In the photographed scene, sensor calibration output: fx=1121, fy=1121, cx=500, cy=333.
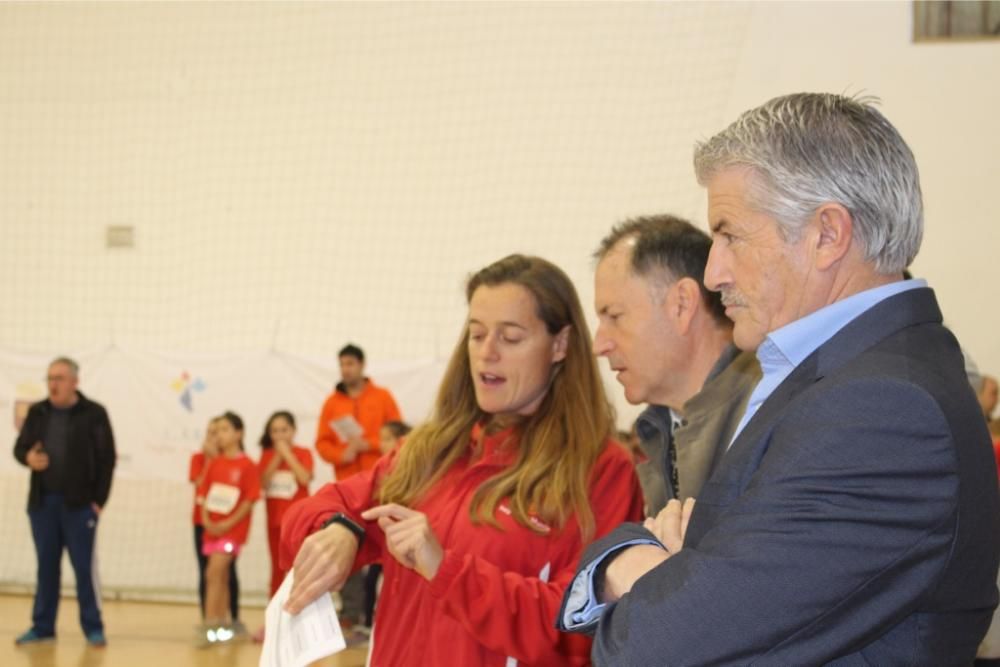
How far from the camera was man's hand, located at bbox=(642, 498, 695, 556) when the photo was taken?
5.50 feet

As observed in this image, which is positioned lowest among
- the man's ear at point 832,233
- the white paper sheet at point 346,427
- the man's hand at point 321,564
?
the white paper sheet at point 346,427

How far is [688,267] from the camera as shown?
2.49 meters

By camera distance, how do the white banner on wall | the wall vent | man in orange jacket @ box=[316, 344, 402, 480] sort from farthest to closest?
the wall vent < the white banner on wall < man in orange jacket @ box=[316, 344, 402, 480]

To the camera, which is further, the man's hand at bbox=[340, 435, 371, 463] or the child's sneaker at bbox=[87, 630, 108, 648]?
the man's hand at bbox=[340, 435, 371, 463]

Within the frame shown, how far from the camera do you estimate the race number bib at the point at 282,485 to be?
8828mm

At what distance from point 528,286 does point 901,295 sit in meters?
1.39

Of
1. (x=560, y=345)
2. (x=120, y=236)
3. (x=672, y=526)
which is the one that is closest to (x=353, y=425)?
(x=120, y=236)

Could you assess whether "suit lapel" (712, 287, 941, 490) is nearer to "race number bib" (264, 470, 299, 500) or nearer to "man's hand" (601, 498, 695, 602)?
"man's hand" (601, 498, 695, 602)

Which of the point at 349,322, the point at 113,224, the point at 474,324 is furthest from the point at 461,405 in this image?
the point at 113,224

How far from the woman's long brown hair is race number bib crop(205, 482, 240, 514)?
19.6 ft

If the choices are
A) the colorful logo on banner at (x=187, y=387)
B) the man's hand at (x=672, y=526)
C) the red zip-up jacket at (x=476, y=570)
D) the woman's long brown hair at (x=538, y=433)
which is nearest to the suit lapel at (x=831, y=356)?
the man's hand at (x=672, y=526)

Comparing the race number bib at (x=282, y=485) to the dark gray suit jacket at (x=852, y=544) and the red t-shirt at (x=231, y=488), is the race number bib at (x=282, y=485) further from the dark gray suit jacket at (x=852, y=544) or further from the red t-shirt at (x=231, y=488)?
the dark gray suit jacket at (x=852, y=544)

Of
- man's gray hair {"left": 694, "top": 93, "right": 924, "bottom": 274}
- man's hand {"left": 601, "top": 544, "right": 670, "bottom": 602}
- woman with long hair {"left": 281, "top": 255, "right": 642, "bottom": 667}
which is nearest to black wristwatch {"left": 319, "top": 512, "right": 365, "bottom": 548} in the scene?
woman with long hair {"left": 281, "top": 255, "right": 642, "bottom": 667}

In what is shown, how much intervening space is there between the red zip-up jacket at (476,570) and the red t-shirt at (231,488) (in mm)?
5922
